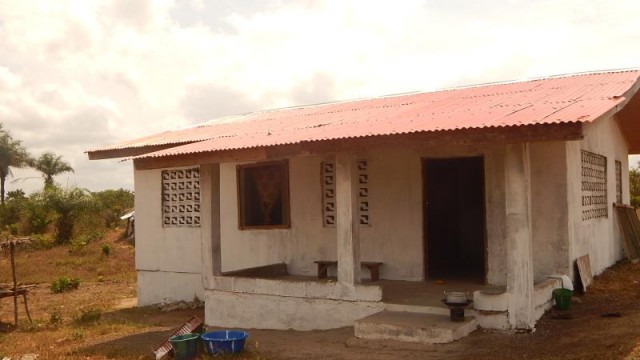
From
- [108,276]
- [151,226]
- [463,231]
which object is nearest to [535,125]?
[463,231]

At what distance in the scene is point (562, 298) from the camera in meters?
7.67

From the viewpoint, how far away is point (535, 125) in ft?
19.5

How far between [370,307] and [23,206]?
24.8m

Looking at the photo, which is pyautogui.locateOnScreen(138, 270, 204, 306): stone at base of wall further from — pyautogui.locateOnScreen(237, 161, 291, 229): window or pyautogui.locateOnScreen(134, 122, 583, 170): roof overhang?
pyautogui.locateOnScreen(134, 122, 583, 170): roof overhang

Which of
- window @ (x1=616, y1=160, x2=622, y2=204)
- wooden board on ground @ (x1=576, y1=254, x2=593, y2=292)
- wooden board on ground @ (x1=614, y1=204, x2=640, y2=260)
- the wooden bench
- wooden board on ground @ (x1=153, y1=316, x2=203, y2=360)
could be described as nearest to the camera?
wooden board on ground @ (x1=153, y1=316, x2=203, y2=360)

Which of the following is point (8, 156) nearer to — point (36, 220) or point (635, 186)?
point (36, 220)

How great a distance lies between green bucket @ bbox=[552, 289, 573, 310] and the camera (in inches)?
302

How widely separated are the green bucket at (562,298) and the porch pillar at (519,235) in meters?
1.13

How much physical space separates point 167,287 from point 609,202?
28.0 feet

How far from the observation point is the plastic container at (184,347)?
275 inches

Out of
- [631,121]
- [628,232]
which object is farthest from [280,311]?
[631,121]

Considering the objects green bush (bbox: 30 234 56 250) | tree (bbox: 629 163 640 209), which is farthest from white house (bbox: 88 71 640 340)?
green bush (bbox: 30 234 56 250)

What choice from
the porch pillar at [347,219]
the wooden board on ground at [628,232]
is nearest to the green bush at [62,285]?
the porch pillar at [347,219]

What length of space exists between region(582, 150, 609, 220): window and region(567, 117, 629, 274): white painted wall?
0.39ft
